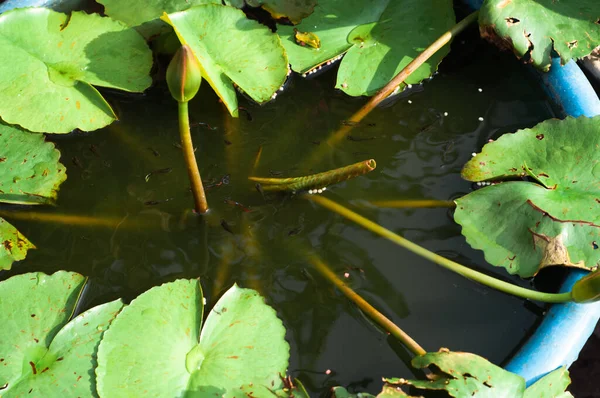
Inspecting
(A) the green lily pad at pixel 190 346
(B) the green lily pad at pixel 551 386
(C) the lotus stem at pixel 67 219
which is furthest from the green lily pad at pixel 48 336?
(B) the green lily pad at pixel 551 386

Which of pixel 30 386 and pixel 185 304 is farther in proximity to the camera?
pixel 185 304

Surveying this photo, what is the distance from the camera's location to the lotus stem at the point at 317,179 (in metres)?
1.23

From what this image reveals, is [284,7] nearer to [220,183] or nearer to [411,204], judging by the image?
[220,183]

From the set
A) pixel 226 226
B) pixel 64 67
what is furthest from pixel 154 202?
pixel 64 67

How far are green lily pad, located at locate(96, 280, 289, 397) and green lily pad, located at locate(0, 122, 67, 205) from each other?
41 centimetres

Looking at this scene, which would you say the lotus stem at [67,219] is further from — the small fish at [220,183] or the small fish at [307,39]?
the small fish at [307,39]

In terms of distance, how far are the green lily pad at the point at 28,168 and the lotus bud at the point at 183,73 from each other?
0.48 m

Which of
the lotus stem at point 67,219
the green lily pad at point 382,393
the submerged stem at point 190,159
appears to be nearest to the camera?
the green lily pad at point 382,393

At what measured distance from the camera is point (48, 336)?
117 centimetres

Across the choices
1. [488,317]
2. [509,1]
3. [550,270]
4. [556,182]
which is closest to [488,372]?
[488,317]

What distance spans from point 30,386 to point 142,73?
2.67 ft

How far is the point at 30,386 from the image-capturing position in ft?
3.61

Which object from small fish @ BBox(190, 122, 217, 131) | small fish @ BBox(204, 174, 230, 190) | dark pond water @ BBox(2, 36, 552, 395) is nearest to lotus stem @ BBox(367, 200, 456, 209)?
dark pond water @ BBox(2, 36, 552, 395)

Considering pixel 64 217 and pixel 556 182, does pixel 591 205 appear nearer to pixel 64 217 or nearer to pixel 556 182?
pixel 556 182
